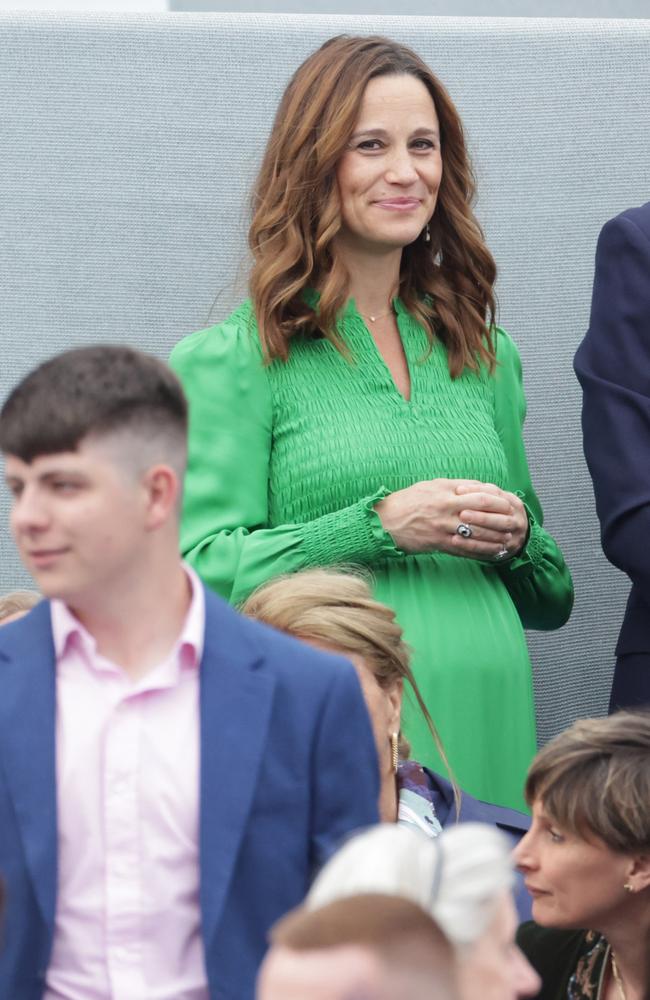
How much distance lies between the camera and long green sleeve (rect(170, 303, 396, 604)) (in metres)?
2.55

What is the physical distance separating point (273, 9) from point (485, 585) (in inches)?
83.0

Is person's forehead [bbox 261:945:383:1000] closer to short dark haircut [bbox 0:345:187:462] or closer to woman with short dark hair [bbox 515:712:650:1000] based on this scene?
short dark haircut [bbox 0:345:187:462]

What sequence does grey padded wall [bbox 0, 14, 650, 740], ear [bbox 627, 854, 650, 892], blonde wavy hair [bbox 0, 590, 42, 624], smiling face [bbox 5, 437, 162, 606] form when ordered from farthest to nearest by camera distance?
grey padded wall [bbox 0, 14, 650, 740] < blonde wavy hair [bbox 0, 590, 42, 624] < ear [bbox 627, 854, 650, 892] < smiling face [bbox 5, 437, 162, 606]

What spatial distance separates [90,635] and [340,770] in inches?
9.8

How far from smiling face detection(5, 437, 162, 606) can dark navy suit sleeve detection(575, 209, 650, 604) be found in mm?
1198

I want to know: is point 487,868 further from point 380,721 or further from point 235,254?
point 235,254

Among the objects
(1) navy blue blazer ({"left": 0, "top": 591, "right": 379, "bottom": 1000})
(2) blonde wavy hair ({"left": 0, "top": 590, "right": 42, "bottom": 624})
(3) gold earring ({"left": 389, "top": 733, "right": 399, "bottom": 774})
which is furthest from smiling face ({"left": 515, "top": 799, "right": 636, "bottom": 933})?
(2) blonde wavy hair ({"left": 0, "top": 590, "right": 42, "bottom": 624})

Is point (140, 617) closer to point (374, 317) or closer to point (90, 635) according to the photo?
point (90, 635)

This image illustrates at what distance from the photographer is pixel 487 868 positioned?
1128 mm

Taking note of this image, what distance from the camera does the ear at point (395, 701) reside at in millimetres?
2371

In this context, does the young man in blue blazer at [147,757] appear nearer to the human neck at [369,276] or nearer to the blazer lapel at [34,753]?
the blazer lapel at [34,753]

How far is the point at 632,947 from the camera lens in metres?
2.17

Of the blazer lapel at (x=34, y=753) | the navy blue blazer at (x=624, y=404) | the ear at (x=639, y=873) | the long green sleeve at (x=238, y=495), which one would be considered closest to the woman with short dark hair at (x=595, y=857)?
the ear at (x=639, y=873)

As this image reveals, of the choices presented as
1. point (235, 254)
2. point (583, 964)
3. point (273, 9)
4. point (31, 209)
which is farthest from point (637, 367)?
point (273, 9)
